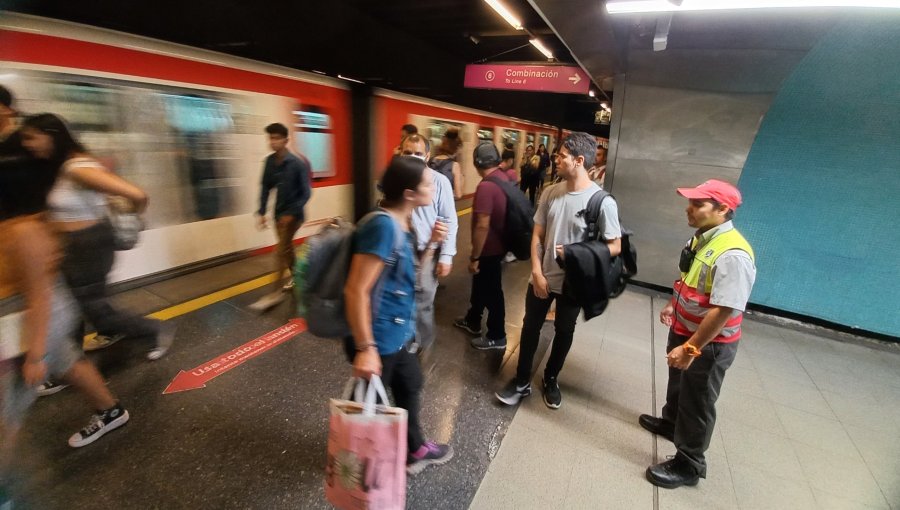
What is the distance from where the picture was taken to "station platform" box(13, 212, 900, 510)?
1808mm

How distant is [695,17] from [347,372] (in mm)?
4199

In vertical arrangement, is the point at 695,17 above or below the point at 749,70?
above

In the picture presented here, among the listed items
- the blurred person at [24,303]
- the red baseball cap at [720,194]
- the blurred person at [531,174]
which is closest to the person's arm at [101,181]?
the blurred person at [24,303]

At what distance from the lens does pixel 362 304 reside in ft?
4.26

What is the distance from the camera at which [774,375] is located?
290 centimetres

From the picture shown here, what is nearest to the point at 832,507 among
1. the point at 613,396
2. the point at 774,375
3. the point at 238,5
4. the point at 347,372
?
the point at 613,396

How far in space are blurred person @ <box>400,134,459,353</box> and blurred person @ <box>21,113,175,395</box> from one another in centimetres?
165

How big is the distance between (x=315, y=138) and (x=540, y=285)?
4.19 m

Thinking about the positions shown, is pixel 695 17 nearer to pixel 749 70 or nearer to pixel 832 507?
pixel 749 70

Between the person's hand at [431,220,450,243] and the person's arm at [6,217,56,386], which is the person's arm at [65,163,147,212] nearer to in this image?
the person's arm at [6,217,56,386]

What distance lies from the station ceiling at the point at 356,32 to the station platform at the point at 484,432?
2.54 meters

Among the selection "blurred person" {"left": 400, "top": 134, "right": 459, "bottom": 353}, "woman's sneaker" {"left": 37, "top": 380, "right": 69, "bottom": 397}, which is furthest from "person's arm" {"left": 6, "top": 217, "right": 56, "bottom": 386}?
"blurred person" {"left": 400, "top": 134, "right": 459, "bottom": 353}

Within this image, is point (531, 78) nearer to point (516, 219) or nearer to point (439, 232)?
point (516, 219)

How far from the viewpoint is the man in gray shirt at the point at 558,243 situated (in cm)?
198
